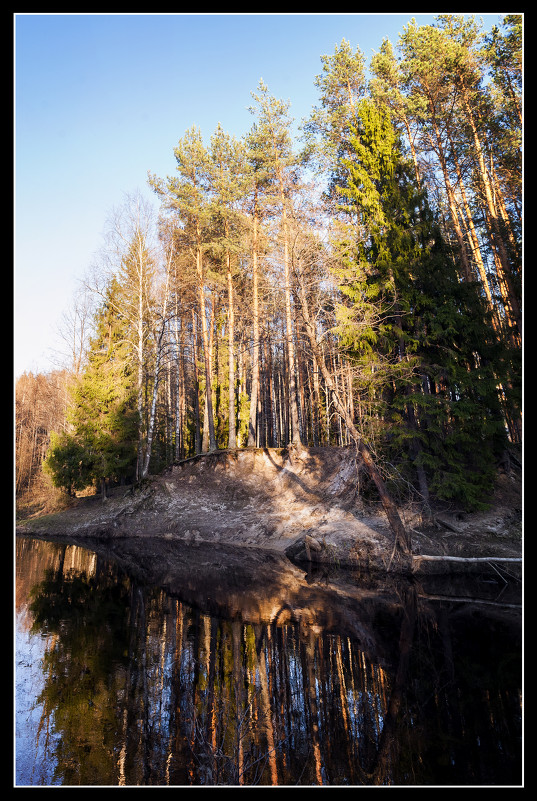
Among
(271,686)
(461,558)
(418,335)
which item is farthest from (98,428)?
(271,686)

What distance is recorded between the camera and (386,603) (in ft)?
34.0

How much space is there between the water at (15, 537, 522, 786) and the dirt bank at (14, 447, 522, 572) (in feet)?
6.26

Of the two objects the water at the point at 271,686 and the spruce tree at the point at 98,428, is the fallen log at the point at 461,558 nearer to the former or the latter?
the water at the point at 271,686

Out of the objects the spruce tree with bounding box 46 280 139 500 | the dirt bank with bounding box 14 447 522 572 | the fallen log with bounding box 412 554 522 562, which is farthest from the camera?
the spruce tree with bounding box 46 280 139 500

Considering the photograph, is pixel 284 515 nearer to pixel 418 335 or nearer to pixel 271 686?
pixel 418 335

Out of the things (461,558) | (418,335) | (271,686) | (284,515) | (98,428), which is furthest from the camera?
(98,428)

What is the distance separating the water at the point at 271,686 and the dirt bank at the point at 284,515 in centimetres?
191

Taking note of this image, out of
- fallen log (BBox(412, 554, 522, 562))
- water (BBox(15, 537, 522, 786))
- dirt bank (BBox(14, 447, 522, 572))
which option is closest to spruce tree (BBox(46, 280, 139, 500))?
dirt bank (BBox(14, 447, 522, 572))

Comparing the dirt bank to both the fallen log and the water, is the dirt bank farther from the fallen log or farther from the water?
the water

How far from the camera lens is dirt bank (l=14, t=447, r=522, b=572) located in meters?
13.7

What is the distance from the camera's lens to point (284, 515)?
1892 cm

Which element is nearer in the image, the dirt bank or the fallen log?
the fallen log

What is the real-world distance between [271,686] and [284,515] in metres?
12.7

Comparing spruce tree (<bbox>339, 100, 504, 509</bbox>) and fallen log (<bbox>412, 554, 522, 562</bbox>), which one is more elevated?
spruce tree (<bbox>339, 100, 504, 509</bbox>)
